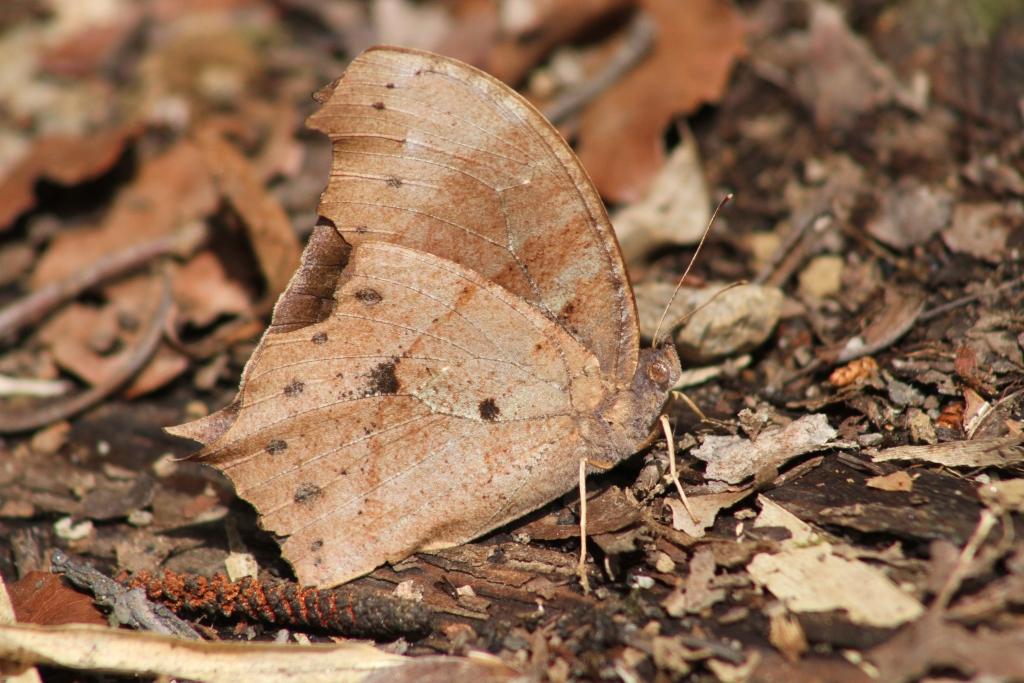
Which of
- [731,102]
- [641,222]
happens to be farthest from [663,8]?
[641,222]

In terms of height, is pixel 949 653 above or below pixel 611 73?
below

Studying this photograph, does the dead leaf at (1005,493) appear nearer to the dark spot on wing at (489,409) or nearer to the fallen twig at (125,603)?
the dark spot on wing at (489,409)

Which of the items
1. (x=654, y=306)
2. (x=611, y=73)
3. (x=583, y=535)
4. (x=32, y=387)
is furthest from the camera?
(x=611, y=73)

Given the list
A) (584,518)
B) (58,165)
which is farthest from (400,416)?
(58,165)

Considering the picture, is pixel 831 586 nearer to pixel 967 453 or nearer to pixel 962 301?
pixel 967 453

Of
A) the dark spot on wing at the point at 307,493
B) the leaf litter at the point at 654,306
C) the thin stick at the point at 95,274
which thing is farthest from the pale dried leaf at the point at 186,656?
the thin stick at the point at 95,274

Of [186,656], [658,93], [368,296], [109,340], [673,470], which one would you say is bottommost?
[186,656]

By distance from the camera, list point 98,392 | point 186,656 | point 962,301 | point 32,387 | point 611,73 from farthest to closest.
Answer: point 611,73 → point 32,387 → point 98,392 → point 962,301 → point 186,656
